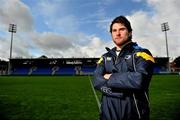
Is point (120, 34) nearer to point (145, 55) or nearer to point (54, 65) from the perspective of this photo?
point (145, 55)

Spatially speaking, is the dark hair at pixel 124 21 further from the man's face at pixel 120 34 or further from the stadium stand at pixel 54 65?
the stadium stand at pixel 54 65

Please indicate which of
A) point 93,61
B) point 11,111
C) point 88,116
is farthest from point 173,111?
point 93,61

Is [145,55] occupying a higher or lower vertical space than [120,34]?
lower

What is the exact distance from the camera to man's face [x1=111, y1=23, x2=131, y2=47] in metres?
2.87

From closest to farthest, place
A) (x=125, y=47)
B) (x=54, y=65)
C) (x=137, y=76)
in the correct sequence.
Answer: (x=137, y=76)
(x=125, y=47)
(x=54, y=65)

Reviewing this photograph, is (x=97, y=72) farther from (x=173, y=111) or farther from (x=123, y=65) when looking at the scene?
(x=173, y=111)

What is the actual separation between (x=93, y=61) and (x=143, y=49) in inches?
2911

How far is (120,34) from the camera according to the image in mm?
2883

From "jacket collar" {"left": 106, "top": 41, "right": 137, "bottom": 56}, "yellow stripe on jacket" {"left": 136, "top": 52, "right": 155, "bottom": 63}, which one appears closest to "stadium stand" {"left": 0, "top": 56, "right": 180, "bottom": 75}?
"jacket collar" {"left": 106, "top": 41, "right": 137, "bottom": 56}

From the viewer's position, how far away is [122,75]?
2.73 metres

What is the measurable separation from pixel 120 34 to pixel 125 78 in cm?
51

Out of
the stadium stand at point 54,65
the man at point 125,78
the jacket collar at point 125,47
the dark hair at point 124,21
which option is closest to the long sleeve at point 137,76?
the man at point 125,78

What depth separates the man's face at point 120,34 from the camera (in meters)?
2.87

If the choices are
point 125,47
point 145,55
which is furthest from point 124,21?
point 145,55
